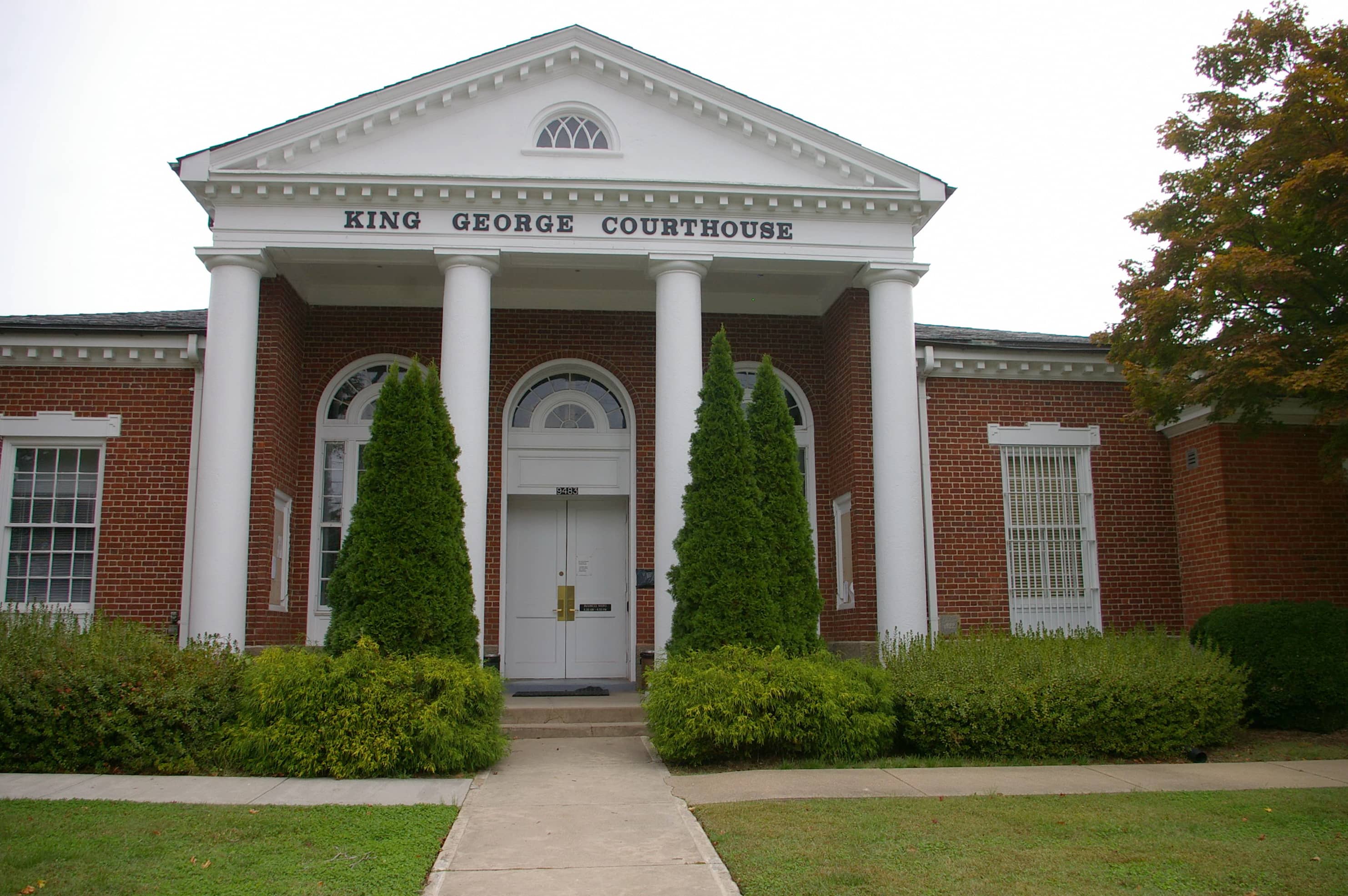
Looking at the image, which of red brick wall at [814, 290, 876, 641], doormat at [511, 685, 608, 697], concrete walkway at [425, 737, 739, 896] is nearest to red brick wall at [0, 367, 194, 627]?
doormat at [511, 685, 608, 697]

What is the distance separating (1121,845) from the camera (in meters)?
6.93

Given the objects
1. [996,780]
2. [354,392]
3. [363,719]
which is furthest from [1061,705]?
[354,392]

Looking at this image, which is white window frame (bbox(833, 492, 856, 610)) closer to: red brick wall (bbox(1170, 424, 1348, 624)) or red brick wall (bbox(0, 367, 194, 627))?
red brick wall (bbox(1170, 424, 1348, 624))

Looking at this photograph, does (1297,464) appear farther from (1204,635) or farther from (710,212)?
(710,212)

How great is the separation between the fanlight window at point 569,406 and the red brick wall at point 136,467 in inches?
186

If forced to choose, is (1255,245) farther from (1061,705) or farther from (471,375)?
(471,375)

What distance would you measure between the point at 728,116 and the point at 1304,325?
24.1 feet

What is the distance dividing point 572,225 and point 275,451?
4907 mm

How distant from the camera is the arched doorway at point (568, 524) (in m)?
16.2

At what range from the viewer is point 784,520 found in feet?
38.7

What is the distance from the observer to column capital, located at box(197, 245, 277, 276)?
1374cm

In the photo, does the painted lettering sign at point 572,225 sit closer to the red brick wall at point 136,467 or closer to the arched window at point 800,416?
the arched window at point 800,416

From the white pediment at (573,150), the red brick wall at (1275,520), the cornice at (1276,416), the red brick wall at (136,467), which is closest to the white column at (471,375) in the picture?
the white pediment at (573,150)

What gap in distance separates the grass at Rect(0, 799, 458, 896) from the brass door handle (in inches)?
324
